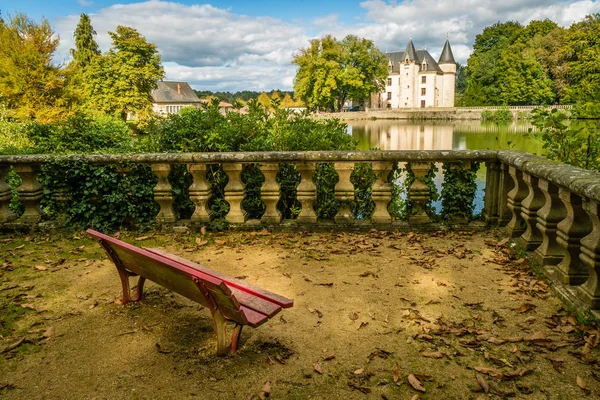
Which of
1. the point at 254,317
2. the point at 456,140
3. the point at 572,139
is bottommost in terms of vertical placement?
the point at 456,140

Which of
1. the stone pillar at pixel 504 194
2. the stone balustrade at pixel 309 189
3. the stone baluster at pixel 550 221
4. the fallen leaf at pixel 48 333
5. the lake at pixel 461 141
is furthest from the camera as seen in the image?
the lake at pixel 461 141

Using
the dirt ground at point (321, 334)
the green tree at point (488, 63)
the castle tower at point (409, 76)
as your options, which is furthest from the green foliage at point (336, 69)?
the dirt ground at point (321, 334)

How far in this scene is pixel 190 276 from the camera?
2.34 m

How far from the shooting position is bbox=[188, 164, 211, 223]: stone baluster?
5182 mm

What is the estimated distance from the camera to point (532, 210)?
4.07 meters

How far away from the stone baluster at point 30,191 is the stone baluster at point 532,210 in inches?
217

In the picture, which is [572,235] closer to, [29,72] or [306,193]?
[306,193]

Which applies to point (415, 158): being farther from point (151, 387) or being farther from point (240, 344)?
point (151, 387)

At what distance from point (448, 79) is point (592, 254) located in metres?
81.7

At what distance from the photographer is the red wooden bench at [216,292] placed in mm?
2334

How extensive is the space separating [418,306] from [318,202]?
2.51 metres

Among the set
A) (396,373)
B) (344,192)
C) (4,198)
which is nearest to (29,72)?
(4,198)

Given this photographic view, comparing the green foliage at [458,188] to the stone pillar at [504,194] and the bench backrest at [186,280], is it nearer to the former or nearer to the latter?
the stone pillar at [504,194]

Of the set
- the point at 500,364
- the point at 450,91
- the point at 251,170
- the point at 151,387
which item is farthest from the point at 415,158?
the point at 450,91
